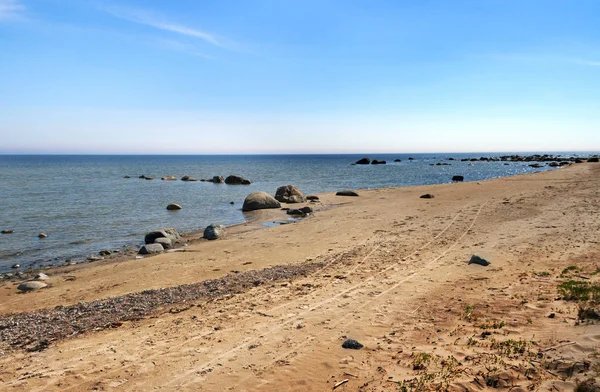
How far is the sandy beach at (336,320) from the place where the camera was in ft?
18.2

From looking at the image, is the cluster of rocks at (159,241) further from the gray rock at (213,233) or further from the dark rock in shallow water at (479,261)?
the dark rock in shallow water at (479,261)

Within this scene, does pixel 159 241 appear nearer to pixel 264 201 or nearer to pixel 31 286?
pixel 31 286

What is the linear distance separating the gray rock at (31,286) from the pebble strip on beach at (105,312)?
287 cm

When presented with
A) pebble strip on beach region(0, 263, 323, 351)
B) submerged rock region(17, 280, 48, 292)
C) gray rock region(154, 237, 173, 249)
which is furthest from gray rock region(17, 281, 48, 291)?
gray rock region(154, 237, 173, 249)

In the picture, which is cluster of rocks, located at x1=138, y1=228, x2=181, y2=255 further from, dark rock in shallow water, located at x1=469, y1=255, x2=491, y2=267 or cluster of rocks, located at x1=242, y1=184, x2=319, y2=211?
dark rock in shallow water, located at x1=469, y1=255, x2=491, y2=267

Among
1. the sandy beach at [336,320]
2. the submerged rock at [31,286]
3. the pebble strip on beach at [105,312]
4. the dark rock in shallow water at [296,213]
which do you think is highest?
the sandy beach at [336,320]

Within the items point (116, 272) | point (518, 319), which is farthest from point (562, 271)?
point (116, 272)

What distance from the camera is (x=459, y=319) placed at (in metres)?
7.30

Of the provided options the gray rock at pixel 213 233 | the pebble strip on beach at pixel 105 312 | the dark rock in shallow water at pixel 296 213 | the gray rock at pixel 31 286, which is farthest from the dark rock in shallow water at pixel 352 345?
the dark rock in shallow water at pixel 296 213

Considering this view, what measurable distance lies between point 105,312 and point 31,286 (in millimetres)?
5407

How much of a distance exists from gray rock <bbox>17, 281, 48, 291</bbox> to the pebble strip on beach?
2.87m

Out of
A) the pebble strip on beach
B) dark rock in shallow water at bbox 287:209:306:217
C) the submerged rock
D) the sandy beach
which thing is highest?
the sandy beach

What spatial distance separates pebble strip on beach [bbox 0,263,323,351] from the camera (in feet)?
25.0

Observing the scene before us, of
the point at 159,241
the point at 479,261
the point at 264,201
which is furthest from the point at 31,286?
the point at 264,201
